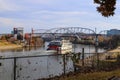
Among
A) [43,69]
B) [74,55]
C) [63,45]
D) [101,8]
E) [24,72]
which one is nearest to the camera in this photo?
[101,8]

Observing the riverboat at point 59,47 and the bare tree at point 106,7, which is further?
the riverboat at point 59,47

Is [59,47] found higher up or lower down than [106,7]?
lower down

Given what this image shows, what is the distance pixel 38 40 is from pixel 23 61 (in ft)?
432

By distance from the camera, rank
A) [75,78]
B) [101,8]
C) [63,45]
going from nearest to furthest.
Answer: [101,8]
[75,78]
[63,45]

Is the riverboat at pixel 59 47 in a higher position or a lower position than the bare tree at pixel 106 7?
lower

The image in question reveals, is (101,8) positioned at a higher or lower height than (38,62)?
higher

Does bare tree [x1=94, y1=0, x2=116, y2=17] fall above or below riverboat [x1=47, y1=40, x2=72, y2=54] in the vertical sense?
above

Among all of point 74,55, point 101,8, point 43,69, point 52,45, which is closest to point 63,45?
point 52,45

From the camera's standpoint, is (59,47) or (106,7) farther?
(59,47)

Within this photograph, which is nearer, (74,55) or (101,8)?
(101,8)

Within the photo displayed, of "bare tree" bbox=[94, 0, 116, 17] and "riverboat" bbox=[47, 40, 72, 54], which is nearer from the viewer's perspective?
"bare tree" bbox=[94, 0, 116, 17]

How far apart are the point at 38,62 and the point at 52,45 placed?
59.7 m

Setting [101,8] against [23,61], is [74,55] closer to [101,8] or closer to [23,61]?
[23,61]

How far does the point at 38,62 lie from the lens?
22844mm
